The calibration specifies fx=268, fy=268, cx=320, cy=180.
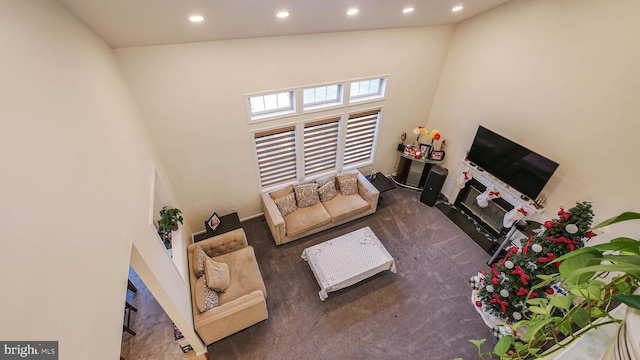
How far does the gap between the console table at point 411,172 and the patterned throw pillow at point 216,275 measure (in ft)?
14.3

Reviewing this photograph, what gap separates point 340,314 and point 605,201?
393 cm

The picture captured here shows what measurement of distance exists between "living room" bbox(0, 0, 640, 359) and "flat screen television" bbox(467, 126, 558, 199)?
7.4 inches

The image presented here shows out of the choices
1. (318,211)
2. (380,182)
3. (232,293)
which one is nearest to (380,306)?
(318,211)

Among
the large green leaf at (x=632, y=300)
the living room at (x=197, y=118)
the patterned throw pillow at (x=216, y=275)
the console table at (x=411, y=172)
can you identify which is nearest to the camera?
the large green leaf at (x=632, y=300)

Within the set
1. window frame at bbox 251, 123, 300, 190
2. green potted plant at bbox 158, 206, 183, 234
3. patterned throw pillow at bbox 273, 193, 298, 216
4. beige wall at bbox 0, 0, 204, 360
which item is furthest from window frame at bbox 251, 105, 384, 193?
beige wall at bbox 0, 0, 204, 360

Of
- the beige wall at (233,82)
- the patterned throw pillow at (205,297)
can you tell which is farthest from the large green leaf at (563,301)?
the beige wall at (233,82)

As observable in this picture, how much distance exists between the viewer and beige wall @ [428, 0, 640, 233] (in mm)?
3211

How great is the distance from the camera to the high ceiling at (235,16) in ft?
7.47

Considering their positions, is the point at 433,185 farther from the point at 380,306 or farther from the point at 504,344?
the point at 504,344

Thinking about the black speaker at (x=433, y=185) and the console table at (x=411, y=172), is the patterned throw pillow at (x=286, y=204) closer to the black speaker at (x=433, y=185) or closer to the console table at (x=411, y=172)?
the console table at (x=411, y=172)

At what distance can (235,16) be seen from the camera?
9.11ft

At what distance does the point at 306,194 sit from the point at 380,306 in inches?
94.0

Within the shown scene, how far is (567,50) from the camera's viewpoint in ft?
11.8

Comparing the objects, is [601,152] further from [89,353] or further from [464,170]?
[89,353]
